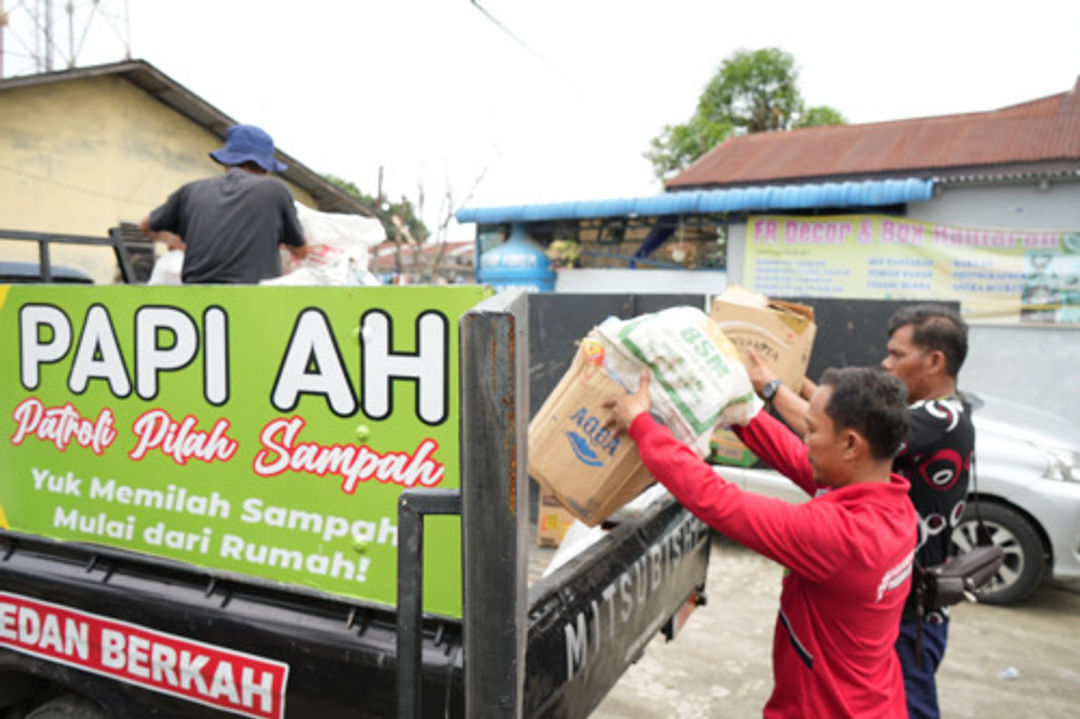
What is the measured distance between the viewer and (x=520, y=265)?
12.8 m

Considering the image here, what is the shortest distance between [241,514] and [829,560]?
4.55 ft

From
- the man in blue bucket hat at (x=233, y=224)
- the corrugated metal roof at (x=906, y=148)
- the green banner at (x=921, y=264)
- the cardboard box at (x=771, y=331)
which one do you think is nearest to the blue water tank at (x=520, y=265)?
the corrugated metal roof at (x=906, y=148)

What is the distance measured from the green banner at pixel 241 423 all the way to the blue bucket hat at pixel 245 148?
4.03 feet

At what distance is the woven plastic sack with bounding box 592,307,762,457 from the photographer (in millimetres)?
1839

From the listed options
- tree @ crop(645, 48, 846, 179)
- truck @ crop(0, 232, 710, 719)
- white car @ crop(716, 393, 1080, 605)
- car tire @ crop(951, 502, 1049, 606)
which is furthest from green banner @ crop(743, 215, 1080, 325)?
tree @ crop(645, 48, 846, 179)

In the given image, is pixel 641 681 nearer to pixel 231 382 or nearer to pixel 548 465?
pixel 548 465

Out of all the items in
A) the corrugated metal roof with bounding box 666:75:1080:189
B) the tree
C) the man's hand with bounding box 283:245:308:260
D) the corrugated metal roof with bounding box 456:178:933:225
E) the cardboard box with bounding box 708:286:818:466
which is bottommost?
the cardboard box with bounding box 708:286:818:466

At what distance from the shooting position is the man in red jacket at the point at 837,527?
1682 millimetres

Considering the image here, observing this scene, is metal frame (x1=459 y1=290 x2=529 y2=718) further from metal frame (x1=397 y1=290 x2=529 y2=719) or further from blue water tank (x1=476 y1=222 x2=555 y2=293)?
blue water tank (x1=476 y1=222 x2=555 y2=293)

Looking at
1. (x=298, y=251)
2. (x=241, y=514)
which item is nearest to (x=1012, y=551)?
(x=298, y=251)

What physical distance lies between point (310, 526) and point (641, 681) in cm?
263

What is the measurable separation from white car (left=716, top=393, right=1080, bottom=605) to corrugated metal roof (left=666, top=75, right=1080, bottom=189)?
778 centimetres

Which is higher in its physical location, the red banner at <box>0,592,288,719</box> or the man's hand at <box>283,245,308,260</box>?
the man's hand at <box>283,245,308,260</box>

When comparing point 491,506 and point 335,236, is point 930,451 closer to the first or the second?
point 491,506
